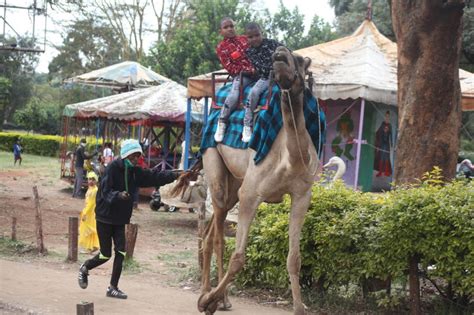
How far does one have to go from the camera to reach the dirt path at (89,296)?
7766mm

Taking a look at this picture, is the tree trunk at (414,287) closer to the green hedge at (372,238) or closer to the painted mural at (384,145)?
the green hedge at (372,238)

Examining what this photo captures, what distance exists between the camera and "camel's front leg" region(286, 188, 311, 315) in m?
6.65

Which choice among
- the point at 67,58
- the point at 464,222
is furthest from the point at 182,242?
the point at 67,58

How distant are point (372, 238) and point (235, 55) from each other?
2.48 meters

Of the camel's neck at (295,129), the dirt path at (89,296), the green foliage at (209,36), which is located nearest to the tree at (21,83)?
the green foliage at (209,36)

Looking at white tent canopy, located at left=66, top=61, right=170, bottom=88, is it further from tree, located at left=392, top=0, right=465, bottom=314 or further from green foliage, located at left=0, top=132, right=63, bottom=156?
green foliage, located at left=0, top=132, right=63, bottom=156

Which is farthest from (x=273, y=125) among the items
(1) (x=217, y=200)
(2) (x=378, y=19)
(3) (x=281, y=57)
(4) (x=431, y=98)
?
(2) (x=378, y=19)

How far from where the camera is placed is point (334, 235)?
7.94 meters

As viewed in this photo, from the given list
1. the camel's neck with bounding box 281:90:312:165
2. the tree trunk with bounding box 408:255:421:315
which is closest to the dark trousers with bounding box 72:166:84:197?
the tree trunk with bounding box 408:255:421:315

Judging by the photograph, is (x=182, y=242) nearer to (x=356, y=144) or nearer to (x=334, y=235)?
(x=356, y=144)

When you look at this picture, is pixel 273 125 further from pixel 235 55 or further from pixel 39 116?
pixel 39 116

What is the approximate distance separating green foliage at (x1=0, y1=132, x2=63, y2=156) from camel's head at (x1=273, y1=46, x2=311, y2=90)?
46061mm

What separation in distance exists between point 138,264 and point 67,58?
53.3 meters

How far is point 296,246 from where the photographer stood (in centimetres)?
669
